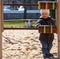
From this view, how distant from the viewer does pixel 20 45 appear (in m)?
6.54

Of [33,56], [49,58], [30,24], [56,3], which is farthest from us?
[30,24]

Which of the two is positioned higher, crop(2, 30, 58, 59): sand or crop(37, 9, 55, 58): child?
crop(37, 9, 55, 58): child

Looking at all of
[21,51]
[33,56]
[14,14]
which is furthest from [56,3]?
[14,14]

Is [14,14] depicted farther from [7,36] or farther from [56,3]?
[56,3]

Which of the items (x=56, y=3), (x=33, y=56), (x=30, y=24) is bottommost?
(x=33, y=56)

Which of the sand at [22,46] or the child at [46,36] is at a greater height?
the child at [46,36]

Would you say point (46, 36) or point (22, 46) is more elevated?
point (46, 36)

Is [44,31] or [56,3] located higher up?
[56,3]

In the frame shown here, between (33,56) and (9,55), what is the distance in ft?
1.61

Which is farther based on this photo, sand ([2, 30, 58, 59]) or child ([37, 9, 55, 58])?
sand ([2, 30, 58, 59])

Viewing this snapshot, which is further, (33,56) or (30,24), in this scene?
(30,24)

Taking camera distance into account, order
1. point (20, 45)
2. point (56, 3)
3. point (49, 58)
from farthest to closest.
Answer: point (20, 45)
point (49, 58)
point (56, 3)

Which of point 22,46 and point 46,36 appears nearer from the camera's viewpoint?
point 46,36

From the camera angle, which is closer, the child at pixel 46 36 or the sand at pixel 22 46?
the child at pixel 46 36
